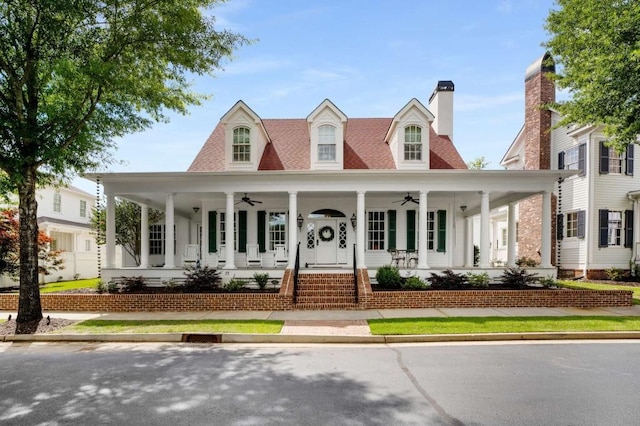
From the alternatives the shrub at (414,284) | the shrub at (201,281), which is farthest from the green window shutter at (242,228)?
the shrub at (414,284)

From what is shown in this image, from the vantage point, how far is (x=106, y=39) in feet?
32.5

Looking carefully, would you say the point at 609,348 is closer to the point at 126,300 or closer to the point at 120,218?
the point at 126,300

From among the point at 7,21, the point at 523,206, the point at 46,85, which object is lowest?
the point at 523,206

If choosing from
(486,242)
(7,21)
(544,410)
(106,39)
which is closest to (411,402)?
(544,410)

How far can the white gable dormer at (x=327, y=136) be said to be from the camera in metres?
14.2

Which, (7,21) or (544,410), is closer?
(544,410)

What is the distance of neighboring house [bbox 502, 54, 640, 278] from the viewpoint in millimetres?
17391

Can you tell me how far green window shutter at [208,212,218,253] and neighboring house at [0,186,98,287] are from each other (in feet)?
33.0

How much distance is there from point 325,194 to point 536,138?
12.0 m

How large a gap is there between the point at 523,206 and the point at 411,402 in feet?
62.5

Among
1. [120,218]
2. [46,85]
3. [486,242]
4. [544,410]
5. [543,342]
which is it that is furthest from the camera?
[120,218]

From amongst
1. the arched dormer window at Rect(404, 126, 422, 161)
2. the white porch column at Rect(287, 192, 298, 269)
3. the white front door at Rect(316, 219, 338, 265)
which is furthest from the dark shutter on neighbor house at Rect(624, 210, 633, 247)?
the white porch column at Rect(287, 192, 298, 269)

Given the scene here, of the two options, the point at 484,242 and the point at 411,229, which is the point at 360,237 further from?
the point at 484,242

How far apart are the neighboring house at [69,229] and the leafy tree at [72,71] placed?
12.2 meters
